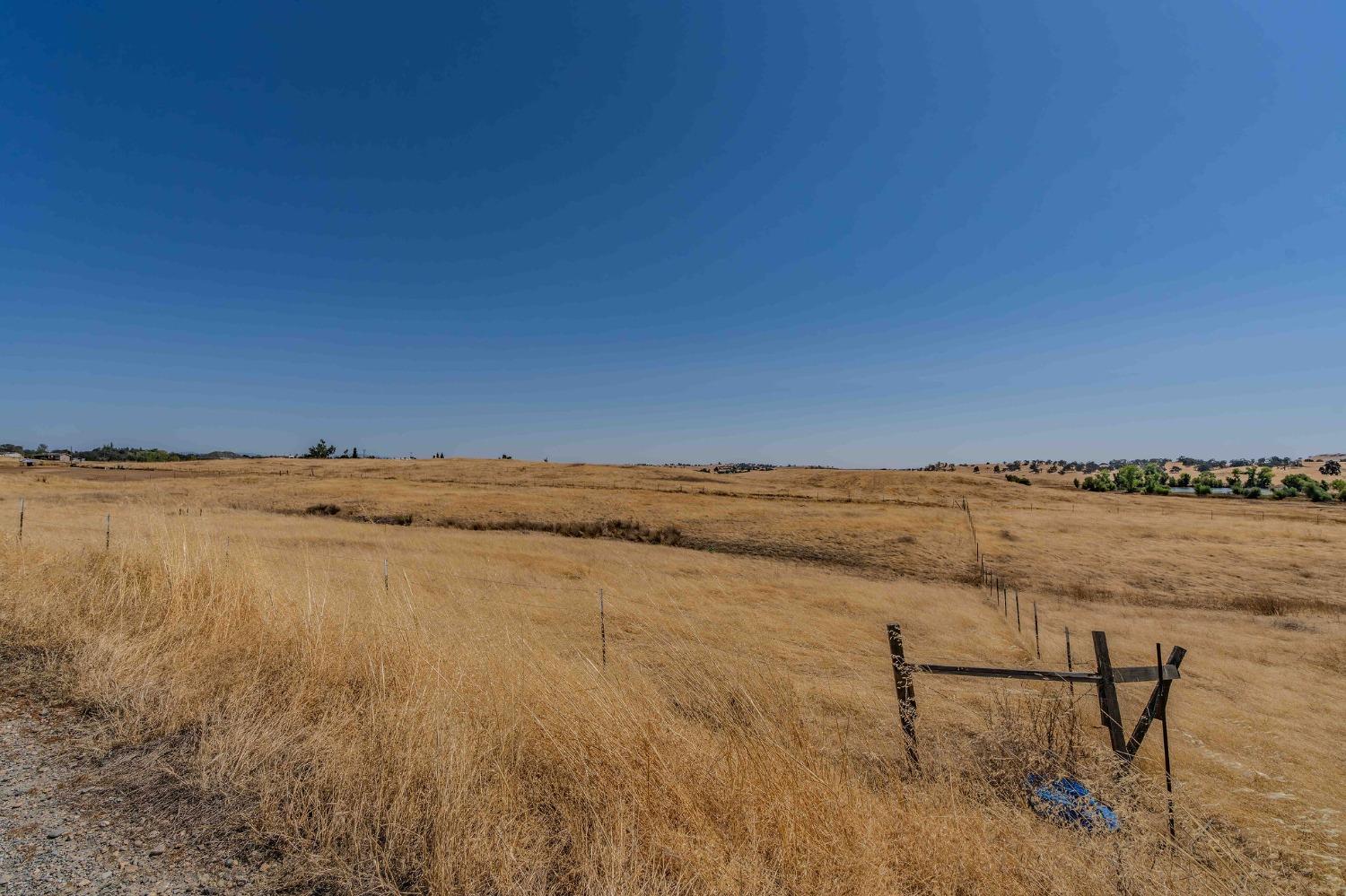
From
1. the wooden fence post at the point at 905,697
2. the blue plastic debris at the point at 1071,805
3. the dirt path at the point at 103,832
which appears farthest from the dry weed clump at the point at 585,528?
the dirt path at the point at 103,832

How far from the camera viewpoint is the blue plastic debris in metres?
4.88

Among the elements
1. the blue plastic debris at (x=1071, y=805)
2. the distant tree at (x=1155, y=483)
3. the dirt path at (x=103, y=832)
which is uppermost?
the distant tree at (x=1155, y=483)

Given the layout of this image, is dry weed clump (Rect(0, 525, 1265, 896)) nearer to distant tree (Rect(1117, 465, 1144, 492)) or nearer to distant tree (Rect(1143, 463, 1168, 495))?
distant tree (Rect(1143, 463, 1168, 495))

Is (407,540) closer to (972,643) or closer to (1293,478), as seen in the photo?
(972,643)

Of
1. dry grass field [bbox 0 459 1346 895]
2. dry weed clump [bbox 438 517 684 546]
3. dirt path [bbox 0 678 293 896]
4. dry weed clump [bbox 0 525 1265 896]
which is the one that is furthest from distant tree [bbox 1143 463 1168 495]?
dirt path [bbox 0 678 293 896]

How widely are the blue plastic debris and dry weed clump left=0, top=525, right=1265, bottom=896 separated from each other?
0.23 metres

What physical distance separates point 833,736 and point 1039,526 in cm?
4670

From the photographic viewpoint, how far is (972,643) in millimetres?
20984

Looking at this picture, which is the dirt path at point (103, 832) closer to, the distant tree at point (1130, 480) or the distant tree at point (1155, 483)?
the distant tree at point (1155, 483)

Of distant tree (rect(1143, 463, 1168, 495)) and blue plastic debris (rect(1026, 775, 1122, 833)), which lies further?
distant tree (rect(1143, 463, 1168, 495))

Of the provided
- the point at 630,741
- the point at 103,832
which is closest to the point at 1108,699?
the point at 630,741

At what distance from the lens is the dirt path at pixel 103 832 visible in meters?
3.11

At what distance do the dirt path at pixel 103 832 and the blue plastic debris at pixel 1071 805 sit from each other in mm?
6279

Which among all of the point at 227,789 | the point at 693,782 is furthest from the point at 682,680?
the point at 227,789
